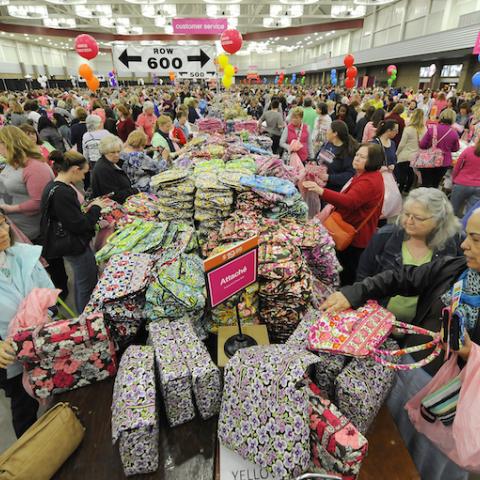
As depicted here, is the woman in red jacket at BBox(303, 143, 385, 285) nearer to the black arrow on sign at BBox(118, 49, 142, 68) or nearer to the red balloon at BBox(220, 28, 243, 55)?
the black arrow on sign at BBox(118, 49, 142, 68)

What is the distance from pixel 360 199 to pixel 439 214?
3.08ft

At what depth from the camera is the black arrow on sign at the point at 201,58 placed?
6.10m

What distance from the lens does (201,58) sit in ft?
20.2

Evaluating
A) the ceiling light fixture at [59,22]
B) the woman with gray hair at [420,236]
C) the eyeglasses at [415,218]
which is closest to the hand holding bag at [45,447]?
the woman with gray hair at [420,236]

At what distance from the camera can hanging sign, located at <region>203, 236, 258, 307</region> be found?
1310mm

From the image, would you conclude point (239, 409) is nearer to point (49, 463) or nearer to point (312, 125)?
point (49, 463)

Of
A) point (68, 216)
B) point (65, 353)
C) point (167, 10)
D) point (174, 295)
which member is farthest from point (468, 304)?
point (167, 10)

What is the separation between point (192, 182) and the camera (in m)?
2.41

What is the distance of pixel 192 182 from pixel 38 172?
5.26 ft

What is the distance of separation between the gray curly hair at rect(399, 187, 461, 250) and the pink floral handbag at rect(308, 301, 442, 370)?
0.82m

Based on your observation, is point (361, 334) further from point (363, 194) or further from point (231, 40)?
point (231, 40)

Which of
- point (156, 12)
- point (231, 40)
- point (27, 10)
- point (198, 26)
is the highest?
point (156, 12)

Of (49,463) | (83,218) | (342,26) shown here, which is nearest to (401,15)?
(342,26)

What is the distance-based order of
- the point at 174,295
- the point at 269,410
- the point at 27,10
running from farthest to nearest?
1. the point at 27,10
2. the point at 174,295
3. the point at 269,410
